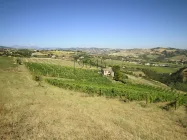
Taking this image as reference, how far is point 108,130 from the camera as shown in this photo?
13.5 meters

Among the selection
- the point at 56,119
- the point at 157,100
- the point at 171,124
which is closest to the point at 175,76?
the point at 157,100

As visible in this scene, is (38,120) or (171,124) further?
(171,124)

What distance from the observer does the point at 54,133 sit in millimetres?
12273

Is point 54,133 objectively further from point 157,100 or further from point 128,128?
point 157,100

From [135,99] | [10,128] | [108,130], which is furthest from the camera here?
[135,99]

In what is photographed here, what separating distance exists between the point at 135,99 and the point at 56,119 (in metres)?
18.7

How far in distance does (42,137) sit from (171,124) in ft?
38.1

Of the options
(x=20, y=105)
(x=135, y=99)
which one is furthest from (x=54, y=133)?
(x=135, y=99)

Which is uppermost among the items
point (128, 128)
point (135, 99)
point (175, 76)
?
point (128, 128)

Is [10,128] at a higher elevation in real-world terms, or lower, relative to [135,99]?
higher

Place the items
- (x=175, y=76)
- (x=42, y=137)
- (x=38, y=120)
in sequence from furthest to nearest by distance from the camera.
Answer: (x=175, y=76)
(x=38, y=120)
(x=42, y=137)

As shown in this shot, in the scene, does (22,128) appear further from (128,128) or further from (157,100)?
(157,100)

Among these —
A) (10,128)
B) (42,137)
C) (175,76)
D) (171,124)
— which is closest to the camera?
(42,137)

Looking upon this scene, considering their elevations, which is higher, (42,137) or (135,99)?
(42,137)
